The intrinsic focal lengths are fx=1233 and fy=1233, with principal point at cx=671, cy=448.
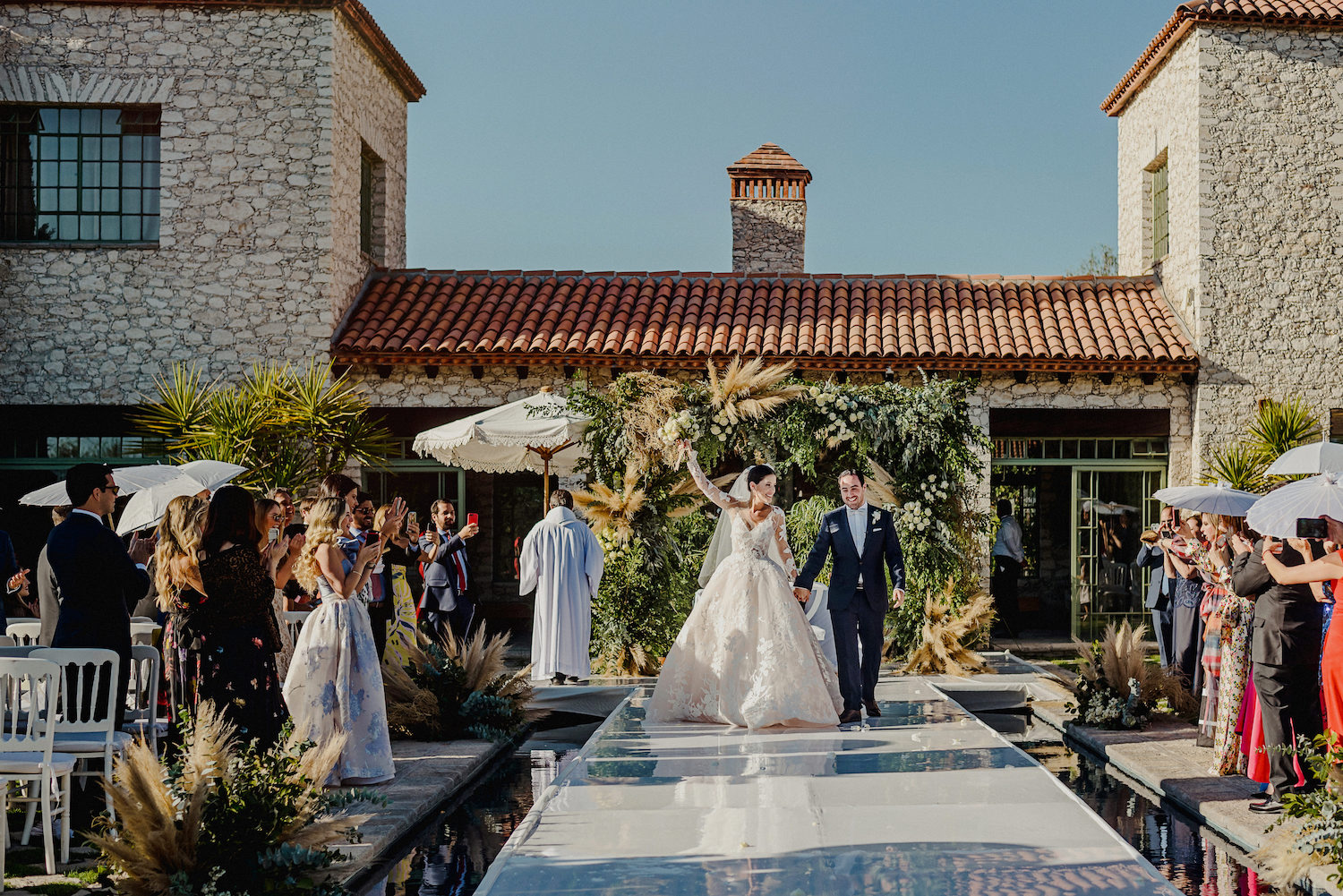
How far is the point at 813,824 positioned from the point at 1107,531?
1229 centimetres

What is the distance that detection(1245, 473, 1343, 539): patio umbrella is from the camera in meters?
6.03

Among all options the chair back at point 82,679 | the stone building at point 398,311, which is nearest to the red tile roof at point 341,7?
the stone building at point 398,311

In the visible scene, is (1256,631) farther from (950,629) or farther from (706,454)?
(706,454)

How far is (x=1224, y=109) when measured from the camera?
16844 mm

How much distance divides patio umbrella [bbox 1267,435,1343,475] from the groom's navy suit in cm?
284

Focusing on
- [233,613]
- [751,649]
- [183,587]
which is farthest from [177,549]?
[751,649]

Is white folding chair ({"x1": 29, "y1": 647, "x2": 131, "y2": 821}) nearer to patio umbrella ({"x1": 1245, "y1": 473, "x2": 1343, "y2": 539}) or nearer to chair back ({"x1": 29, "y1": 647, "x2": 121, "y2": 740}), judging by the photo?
chair back ({"x1": 29, "y1": 647, "x2": 121, "y2": 740})

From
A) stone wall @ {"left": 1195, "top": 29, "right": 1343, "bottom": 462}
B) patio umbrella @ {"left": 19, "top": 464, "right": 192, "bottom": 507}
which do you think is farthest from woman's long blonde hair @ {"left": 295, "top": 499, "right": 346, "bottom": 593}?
stone wall @ {"left": 1195, "top": 29, "right": 1343, "bottom": 462}

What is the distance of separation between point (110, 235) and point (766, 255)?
439 inches

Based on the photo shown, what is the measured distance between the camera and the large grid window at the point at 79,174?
16812mm

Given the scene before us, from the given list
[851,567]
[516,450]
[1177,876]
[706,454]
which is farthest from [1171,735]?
[516,450]

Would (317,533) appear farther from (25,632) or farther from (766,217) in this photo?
(766,217)

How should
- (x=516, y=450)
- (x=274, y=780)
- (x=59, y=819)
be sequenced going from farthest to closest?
(x=516, y=450) → (x=59, y=819) → (x=274, y=780)

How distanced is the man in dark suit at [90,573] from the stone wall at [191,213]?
1024 centimetres
